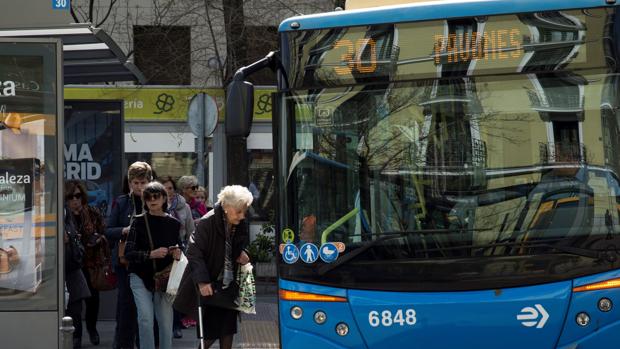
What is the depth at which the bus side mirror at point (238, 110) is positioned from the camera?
23.5 ft

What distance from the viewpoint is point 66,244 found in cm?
1047

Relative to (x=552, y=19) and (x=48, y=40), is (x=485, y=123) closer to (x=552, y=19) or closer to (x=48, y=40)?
(x=552, y=19)

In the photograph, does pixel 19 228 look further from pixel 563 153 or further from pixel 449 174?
pixel 563 153

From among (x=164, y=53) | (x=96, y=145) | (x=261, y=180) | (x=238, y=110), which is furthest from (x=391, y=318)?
(x=164, y=53)

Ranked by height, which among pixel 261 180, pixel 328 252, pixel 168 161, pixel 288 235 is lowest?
pixel 328 252

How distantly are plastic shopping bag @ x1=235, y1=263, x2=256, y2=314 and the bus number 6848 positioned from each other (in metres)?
1.66

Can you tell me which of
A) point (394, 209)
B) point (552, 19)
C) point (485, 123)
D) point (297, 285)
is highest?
point (552, 19)

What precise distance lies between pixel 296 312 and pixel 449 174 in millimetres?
1258

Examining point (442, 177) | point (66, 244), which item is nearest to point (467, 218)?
point (442, 177)

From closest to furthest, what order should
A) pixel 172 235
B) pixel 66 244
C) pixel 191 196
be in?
pixel 172 235, pixel 66 244, pixel 191 196

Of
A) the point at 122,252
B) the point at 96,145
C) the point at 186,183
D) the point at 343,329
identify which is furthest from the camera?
the point at 96,145

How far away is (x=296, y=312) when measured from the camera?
23.1 ft

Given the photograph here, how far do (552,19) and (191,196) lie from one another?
246 inches

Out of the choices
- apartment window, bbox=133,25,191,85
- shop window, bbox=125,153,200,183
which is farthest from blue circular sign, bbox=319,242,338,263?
apartment window, bbox=133,25,191,85
